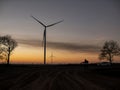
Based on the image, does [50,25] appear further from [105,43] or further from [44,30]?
[105,43]

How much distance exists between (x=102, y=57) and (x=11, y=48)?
42.0 metres

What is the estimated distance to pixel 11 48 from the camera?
94.4m
